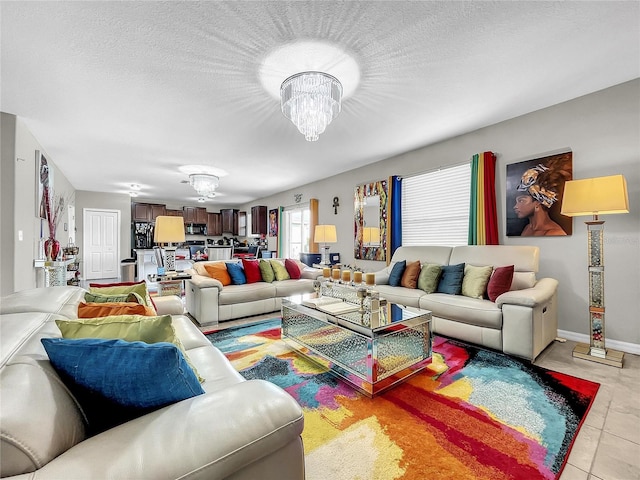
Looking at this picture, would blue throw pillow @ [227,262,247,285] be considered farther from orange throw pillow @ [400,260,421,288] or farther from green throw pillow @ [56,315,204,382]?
green throw pillow @ [56,315,204,382]

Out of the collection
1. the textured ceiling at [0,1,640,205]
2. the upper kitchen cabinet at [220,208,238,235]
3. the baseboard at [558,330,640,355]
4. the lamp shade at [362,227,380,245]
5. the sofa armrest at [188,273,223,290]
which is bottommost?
the baseboard at [558,330,640,355]

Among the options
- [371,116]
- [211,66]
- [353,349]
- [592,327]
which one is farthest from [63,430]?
[592,327]

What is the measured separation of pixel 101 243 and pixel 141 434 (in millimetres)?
9285

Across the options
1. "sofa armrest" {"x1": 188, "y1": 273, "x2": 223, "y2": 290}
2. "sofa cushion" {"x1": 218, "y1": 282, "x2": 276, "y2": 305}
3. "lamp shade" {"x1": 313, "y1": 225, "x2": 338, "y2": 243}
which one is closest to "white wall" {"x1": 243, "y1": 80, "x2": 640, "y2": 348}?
"lamp shade" {"x1": 313, "y1": 225, "x2": 338, "y2": 243}

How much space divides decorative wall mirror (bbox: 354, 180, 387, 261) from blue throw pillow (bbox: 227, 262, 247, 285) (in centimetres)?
225

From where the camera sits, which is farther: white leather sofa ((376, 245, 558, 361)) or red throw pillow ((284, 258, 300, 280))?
red throw pillow ((284, 258, 300, 280))

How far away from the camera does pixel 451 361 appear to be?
2.48 m

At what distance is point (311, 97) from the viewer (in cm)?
240

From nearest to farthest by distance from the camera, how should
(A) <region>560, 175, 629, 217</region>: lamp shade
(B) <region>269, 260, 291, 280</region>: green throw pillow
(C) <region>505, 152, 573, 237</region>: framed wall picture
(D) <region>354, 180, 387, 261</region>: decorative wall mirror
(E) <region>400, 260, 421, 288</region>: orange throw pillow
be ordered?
(A) <region>560, 175, 629, 217</region>: lamp shade < (C) <region>505, 152, 573, 237</region>: framed wall picture < (E) <region>400, 260, 421, 288</region>: orange throw pillow < (B) <region>269, 260, 291, 280</region>: green throw pillow < (D) <region>354, 180, 387, 261</region>: decorative wall mirror

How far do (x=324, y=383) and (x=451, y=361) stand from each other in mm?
1189

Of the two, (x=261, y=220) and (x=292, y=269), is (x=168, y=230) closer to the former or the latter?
(x=292, y=269)

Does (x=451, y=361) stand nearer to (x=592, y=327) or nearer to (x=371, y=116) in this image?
(x=592, y=327)

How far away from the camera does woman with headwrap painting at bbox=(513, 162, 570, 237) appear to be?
3.08m

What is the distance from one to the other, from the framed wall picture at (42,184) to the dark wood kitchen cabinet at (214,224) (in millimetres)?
5769
